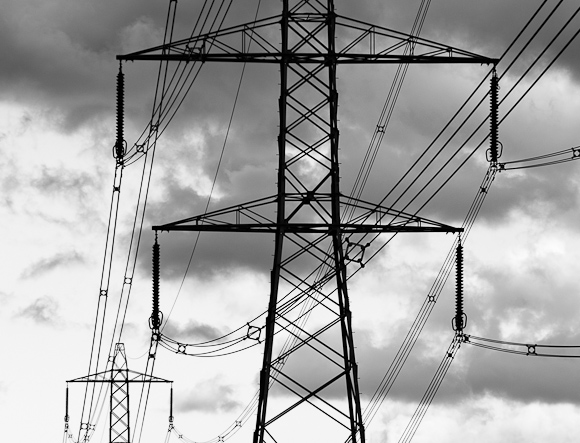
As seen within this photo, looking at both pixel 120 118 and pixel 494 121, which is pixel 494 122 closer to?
pixel 494 121

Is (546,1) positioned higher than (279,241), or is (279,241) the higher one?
(279,241)

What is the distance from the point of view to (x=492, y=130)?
33781 mm

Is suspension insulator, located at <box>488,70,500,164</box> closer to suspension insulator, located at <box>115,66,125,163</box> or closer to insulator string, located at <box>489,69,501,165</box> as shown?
insulator string, located at <box>489,69,501,165</box>

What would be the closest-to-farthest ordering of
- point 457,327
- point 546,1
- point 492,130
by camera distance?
A: point 546,1 → point 492,130 → point 457,327

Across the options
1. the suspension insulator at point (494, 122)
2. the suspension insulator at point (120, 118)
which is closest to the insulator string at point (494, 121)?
the suspension insulator at point (494, 122)

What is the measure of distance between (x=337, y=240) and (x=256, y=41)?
5.51 metres

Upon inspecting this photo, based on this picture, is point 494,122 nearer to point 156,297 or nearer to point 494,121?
point 494,121

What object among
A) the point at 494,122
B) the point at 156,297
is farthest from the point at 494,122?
the point at 156,297

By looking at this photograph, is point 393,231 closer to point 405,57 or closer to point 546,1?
point 405,57

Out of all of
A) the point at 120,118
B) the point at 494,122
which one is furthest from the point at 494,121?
the point at 120,118

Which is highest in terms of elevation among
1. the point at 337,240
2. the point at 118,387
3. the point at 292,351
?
the point at 118,387

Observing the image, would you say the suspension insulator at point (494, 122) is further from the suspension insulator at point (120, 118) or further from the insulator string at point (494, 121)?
the suspension insulator at point (120, 118)

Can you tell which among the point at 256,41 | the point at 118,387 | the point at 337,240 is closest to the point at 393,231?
the point at 337,240

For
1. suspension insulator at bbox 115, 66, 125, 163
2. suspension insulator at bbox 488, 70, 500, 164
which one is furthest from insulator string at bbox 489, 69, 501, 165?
suspension insulator at bbox 115, 66, 125, 163
